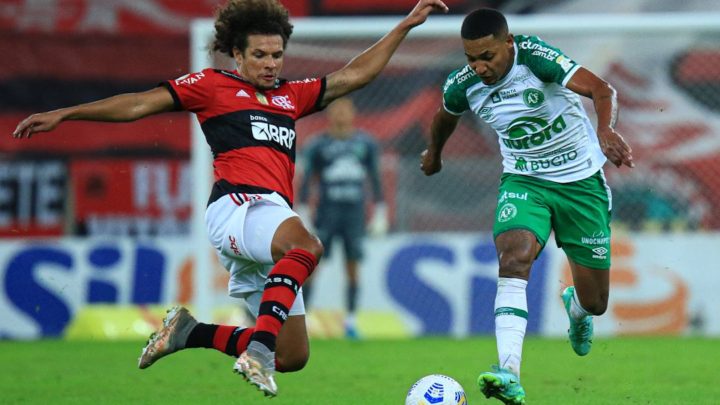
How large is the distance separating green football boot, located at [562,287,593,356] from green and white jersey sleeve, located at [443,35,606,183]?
984mm

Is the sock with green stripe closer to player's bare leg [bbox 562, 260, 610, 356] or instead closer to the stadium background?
player's bare leg [bbox 562, 260, 610, 356]

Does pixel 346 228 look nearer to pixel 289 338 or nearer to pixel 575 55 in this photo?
pixel 575 55

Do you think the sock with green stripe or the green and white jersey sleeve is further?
the green and white jersey sleeve

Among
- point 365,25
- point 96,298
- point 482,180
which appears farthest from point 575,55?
point 96,298

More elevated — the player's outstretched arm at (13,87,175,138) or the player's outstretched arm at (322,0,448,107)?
the player's outstretched arm at (322,0,448,107)

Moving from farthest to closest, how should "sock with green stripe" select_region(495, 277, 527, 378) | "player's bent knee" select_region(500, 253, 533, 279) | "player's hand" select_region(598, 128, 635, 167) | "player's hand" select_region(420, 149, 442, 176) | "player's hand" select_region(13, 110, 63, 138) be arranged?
"player's hand" select_region(420, 149, 442, 176) < "player's bent knee" select_region(500, 253, 533, 279) < "sock with green stripe" select_region(495, 277, 527, 378) < "player's hand" select_region(598, 128, 635, 167) < "player's hand" select_region(13, 110, 63, 138)

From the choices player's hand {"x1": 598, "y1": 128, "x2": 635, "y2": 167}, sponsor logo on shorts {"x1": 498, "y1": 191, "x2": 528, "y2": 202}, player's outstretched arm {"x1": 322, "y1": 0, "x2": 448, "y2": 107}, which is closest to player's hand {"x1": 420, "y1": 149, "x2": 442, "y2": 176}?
sponsor logo on shorts {"x1": 498, "y1": 191, "x2": 528, "y2": 202}

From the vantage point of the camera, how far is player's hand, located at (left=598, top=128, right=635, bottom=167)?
600 cm

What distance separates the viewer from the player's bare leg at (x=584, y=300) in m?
7.43

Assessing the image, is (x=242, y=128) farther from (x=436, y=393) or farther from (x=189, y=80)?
(x=436, y=393)

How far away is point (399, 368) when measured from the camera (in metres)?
9.72

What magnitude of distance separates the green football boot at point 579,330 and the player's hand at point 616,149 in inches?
74.5

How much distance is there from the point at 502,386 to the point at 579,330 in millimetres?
2003

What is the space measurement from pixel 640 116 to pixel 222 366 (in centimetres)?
692
